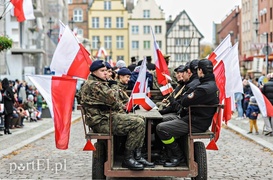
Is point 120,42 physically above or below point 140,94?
above

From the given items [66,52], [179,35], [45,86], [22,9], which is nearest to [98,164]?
[45,86]

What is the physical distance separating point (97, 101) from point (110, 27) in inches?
3652

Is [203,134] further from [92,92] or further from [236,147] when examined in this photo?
[236,147]

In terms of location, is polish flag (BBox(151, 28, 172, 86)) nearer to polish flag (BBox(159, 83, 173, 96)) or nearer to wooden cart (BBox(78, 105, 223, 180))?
polish flag (BBox(159, 83, 173, 96))

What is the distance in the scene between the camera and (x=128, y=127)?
1002cm

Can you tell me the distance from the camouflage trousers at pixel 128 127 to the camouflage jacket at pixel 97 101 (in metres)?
0.12

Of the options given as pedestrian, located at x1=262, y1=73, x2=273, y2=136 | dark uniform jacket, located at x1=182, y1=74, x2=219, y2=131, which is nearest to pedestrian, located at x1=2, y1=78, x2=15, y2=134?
pedestrian, located at x1=262, y1=73, x2=273, y2=136

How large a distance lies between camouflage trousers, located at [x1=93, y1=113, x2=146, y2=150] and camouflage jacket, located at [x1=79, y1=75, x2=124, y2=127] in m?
0.12

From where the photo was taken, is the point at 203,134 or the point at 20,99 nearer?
the point at 203,134

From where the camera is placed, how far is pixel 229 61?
541 inches

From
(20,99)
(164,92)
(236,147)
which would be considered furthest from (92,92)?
(20,99)

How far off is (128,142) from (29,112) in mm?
19480

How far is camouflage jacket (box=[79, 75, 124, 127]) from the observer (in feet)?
32.8

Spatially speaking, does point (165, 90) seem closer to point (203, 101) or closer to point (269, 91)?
point (203, 101)
